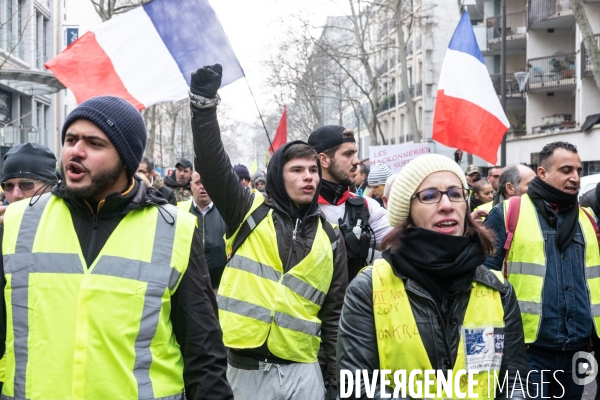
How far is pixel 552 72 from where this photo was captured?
3472 centimetres

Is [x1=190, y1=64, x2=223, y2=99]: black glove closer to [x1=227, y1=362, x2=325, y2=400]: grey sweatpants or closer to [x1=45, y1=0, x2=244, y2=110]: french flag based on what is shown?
[x1=227, y1=362, x2=325, y2=400]: grey sweatpants

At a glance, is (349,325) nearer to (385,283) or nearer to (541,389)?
(385,283)

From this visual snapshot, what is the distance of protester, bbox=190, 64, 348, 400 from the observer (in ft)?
13.7

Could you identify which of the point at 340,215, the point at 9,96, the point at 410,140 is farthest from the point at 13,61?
the point at 410,140

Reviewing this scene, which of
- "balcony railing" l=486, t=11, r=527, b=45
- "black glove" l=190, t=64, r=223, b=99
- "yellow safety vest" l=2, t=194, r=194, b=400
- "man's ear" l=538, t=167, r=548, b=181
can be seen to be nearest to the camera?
"yellow safety vest" l=2, t=194, r=194, b=400

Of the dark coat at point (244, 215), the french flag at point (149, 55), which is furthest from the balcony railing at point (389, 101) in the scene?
the dark coat at point (244, 215)

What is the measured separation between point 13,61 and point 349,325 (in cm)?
2649

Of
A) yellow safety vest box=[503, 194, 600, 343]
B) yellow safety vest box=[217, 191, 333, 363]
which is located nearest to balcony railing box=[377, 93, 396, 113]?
yellow safety vest box=[503, 194, 600, 343]

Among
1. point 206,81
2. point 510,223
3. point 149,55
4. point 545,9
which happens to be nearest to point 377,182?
point 149,55

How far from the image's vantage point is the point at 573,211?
16.6 ft

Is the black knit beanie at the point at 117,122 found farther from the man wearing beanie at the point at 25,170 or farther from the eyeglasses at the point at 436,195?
the man wearing beanie at the point at 25,170

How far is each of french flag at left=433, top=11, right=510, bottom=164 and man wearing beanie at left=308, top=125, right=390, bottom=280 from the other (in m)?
3.80

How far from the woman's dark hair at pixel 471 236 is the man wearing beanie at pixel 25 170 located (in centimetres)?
223

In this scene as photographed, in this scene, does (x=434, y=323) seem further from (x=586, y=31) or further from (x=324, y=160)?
(x=586, y=31)
